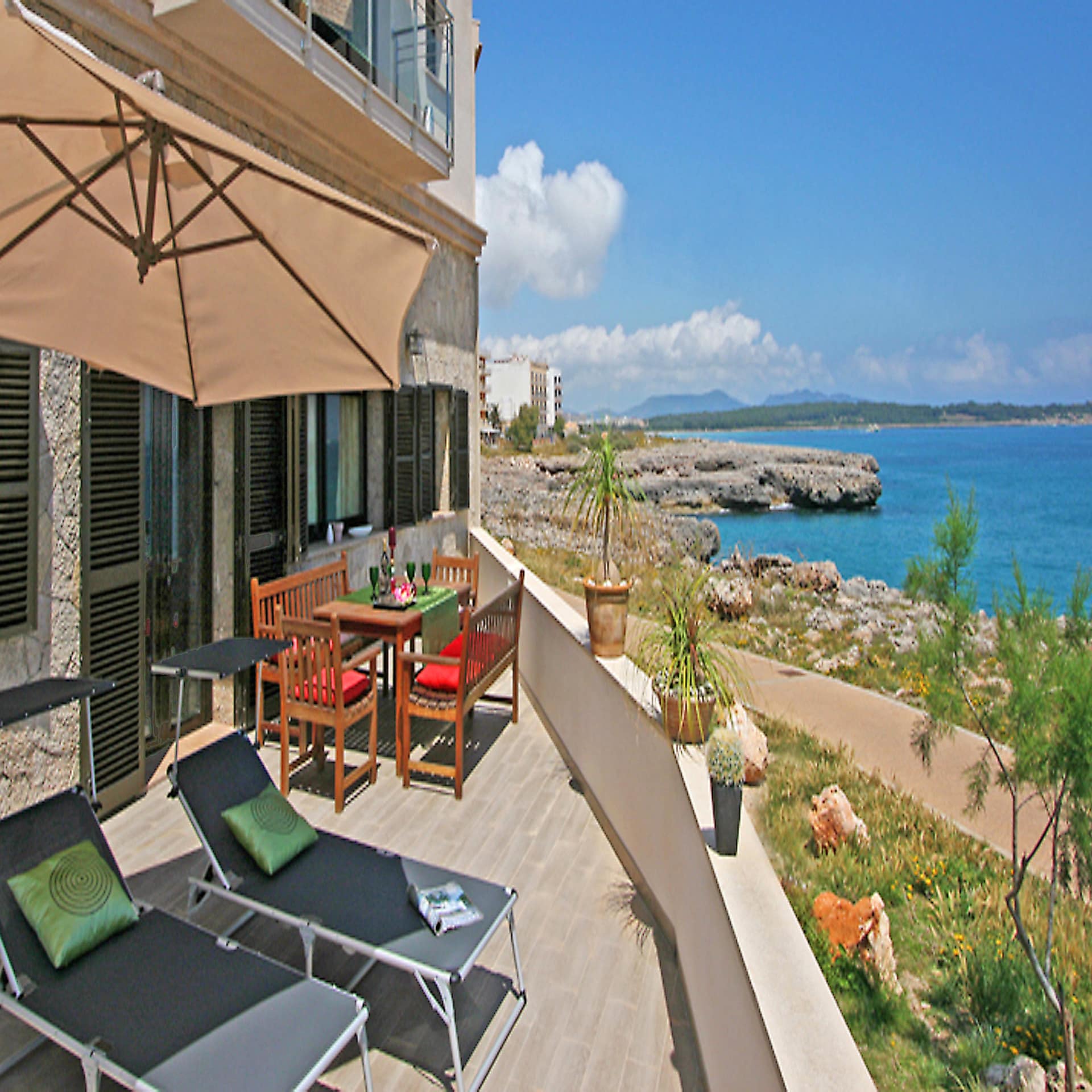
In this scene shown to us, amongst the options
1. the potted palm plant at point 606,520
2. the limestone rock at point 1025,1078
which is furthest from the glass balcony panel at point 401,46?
the limestone rock at point 1025,1078

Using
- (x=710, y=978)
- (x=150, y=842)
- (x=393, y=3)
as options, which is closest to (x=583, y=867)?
(x=710, y=978)

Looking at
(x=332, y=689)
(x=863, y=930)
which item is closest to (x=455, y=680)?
(x=332, y=689)

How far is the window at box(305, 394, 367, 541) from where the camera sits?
22.0ft

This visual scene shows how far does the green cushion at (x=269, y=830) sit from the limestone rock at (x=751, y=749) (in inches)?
77.1

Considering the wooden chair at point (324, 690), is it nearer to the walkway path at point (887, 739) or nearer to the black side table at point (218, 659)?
the black side table at point (218, 659)

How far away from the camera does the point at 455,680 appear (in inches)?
178

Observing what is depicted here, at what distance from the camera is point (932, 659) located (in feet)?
10.2

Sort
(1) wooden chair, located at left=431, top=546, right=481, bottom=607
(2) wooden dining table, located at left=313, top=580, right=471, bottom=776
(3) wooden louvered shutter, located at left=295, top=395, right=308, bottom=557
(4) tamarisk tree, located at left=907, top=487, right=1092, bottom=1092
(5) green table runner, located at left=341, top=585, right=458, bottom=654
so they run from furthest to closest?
(1) wooden chair, located at left=431, top=546, right=481, bottom=607 < (3) wooden louvered shutter, located at left=295, top=395, right=308, bottom=557 < (5) green table runner, located at left=341, top=585, right=458, bottom=654 < (2) wooden dining table, located at left=313, top=580, right=471, bottom=776 < (4) tamarisk tree, located at left=907, top=487, right=1092, bottom=1092

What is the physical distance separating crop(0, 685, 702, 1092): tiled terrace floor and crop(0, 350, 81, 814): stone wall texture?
507 mm

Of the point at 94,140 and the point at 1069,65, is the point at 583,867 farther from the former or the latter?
the point at 1069,65

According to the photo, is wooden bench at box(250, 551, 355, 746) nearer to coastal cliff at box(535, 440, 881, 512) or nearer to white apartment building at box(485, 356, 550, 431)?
coastal cliff at box(535, 440, 881, 512)

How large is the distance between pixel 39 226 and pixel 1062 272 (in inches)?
6726

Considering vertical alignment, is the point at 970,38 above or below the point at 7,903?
above

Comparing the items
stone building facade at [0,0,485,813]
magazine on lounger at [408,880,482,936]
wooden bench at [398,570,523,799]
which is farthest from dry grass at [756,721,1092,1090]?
stone building facade at [0,0,485,813]
